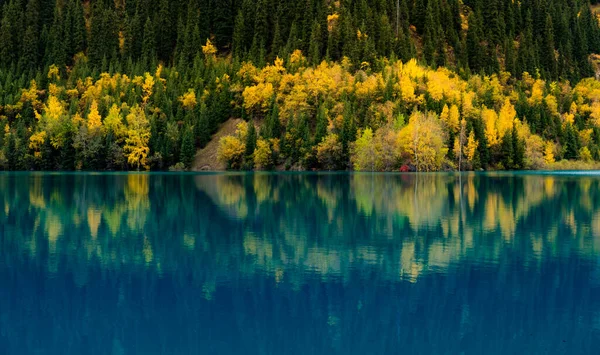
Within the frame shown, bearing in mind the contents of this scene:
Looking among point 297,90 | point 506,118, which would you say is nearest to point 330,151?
point 297,90

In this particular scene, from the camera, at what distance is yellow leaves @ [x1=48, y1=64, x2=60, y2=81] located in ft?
586

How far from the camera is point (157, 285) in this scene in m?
20.4

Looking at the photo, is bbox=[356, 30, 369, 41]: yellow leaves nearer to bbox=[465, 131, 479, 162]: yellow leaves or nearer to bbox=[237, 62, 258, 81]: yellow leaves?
bbox=[237, 62, 258, 81]: yellow leaves

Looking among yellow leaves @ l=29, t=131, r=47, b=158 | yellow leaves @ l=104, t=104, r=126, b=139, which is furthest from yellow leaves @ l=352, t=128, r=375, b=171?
yellow leaves @ l=29, t=131, r=47, b=158

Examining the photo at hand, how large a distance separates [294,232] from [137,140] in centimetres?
11694

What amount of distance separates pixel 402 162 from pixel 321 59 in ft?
145

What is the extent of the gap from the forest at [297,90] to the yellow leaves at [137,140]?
1.07 ft

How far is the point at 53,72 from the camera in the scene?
180750 mm

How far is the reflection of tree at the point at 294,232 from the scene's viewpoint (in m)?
24.1

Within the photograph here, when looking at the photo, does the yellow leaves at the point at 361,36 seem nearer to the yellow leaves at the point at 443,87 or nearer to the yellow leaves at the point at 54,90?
the yellow leaves at the point at 443,87

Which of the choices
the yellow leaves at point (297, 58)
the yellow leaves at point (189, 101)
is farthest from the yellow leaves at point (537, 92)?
the yellow leaves at point (189, 101)

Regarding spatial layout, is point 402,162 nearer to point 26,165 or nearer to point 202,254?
point 26,165

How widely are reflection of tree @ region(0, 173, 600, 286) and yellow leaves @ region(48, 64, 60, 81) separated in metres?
135

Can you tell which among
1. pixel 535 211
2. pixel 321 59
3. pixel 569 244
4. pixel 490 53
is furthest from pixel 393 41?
pixel 569 244
